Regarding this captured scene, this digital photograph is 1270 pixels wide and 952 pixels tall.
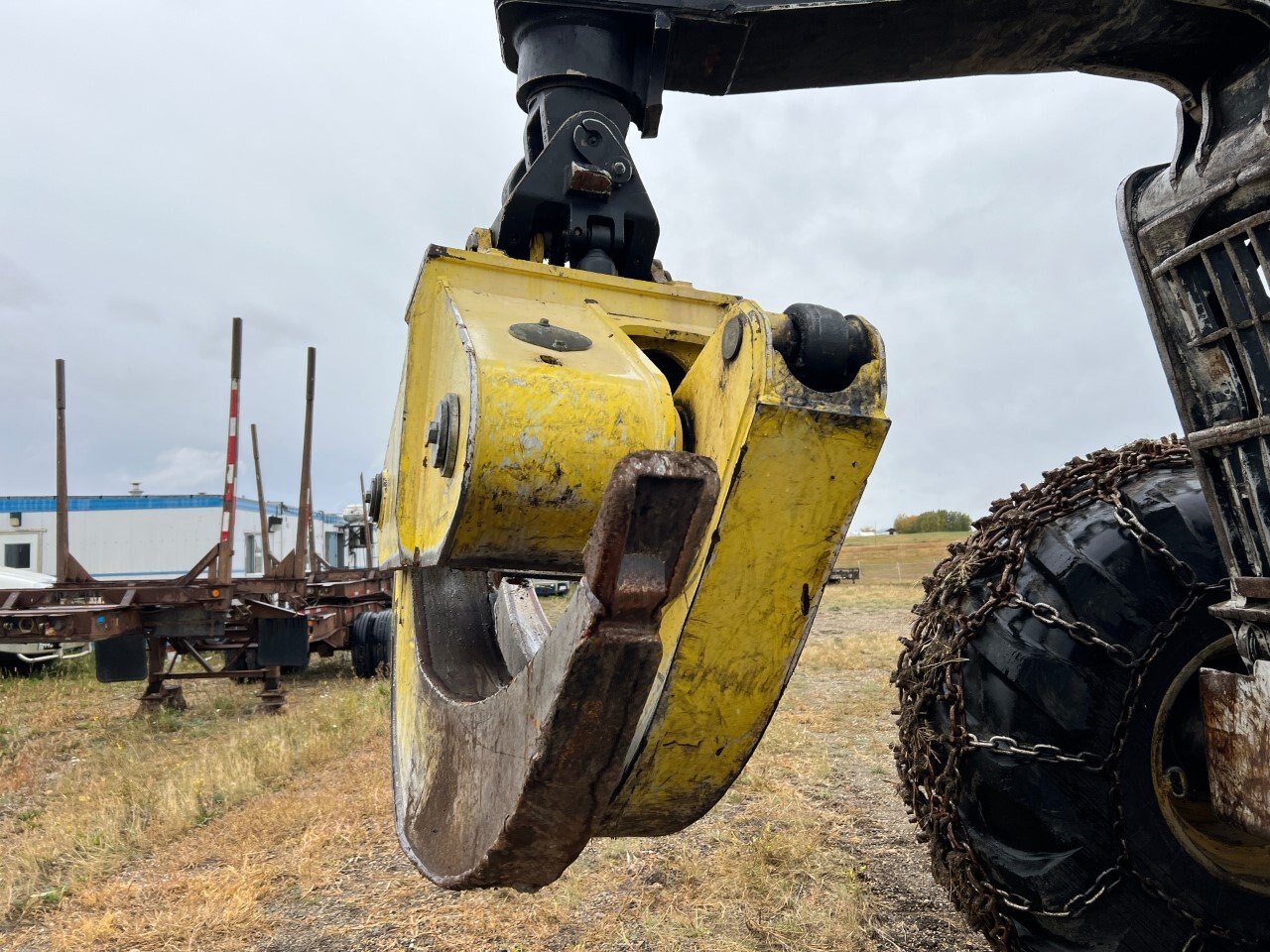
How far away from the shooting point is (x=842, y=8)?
216 cm

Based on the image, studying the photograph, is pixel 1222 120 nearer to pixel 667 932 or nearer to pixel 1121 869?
pixel 1121 869

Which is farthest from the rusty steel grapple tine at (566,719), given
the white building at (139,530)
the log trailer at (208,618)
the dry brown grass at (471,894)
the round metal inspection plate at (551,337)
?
the white building at (139,530)

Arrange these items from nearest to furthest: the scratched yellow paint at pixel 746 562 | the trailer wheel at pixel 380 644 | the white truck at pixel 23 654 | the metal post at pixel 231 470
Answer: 1. the scratched yellow paint at pixel 746 562
2. the metal post at pixel 231 470
3. the trailer wheel at pixel 380 644
4. the white truck at pixel 23 654

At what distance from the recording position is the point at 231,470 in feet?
27.9

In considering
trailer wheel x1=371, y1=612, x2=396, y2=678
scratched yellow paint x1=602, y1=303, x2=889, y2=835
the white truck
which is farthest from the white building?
scratched yellow paint x1=602, y1=303, x2=889, y2=835

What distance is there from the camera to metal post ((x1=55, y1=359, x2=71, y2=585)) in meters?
10.1

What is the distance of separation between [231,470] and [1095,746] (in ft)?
26.6

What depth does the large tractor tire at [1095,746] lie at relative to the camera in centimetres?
192

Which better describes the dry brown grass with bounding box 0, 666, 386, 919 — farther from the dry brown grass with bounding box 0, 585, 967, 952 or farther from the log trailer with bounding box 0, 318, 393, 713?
the log trailer with bounding box 0, 318, 393, 713

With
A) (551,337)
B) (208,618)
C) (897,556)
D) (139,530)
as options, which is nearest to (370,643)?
(208,618)

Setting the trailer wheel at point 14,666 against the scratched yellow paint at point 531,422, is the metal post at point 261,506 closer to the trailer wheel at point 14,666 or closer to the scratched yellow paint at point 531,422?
the trailer wheel at point 14,666

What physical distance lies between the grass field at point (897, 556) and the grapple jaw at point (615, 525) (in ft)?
91.0

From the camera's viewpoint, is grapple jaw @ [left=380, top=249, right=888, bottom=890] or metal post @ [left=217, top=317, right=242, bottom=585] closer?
grapple jaw @ [left=380, top=249, right=888, bottom=890]

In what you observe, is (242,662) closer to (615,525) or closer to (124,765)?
(124,765)
